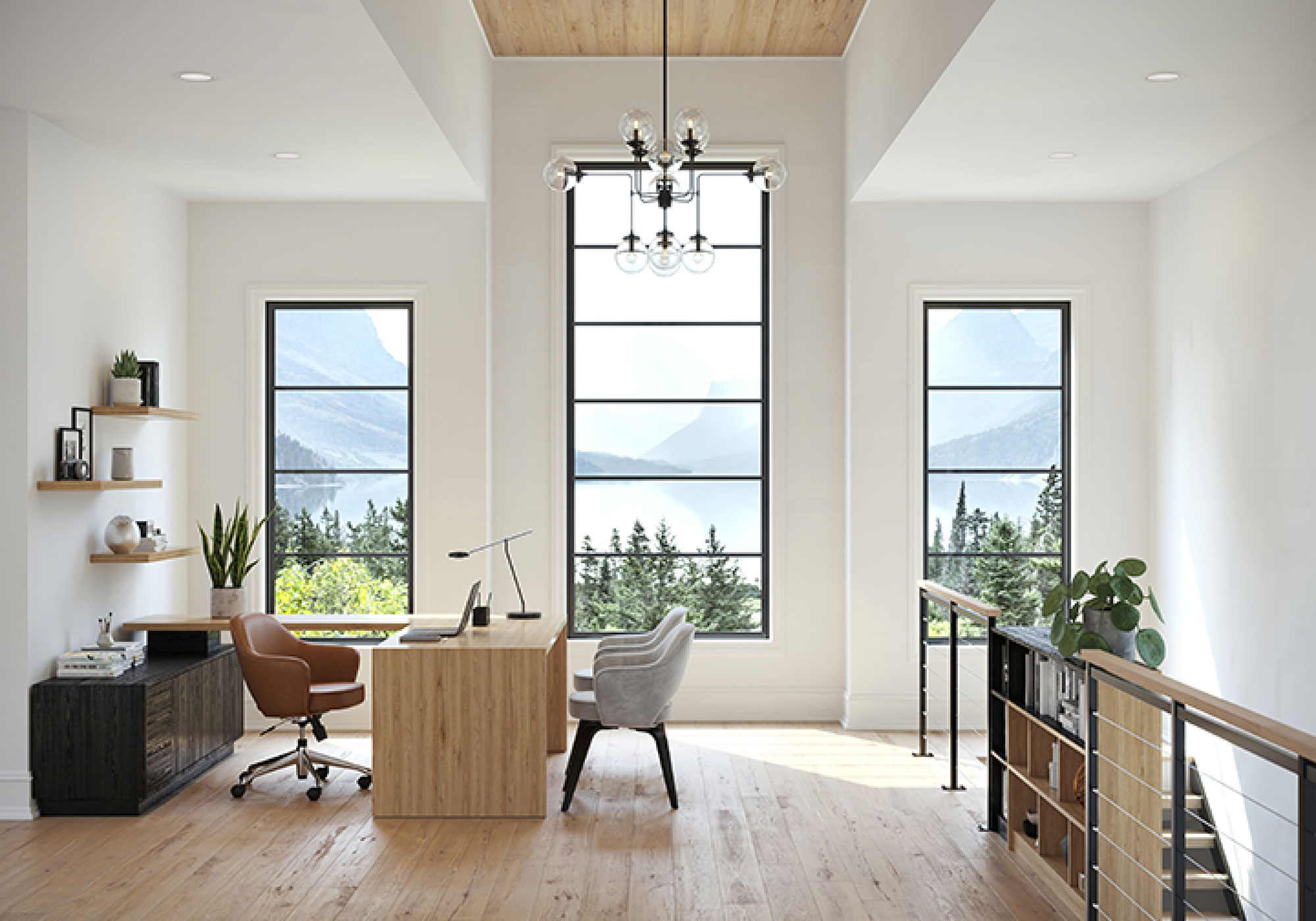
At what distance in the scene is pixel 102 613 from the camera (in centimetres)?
523

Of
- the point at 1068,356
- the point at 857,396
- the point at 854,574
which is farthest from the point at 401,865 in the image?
the point at 1068,356

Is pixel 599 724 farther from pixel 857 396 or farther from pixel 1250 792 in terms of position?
pixel 1250 792

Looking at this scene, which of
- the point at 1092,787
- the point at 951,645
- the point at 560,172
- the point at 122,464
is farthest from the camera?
the point at 122,464

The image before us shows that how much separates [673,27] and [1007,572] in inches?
151

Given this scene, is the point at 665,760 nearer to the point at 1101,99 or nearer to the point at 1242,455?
the point at 1242,455

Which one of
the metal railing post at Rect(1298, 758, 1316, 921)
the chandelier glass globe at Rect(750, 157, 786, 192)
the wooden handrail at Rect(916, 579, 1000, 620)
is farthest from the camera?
the wooden handrail at Rect(916, 579, 1000, 620)

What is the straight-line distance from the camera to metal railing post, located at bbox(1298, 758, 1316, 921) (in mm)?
2141

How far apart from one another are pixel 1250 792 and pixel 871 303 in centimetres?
327

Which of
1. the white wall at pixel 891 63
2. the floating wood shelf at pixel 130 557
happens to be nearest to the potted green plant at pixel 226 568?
the floating wood shelf at pixel 130 557

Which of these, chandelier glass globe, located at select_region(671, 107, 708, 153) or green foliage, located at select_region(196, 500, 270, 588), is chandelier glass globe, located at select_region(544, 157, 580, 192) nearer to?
chandelier glass globe, located at select_region(671, 107, 708, 153)

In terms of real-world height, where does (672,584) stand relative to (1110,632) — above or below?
below

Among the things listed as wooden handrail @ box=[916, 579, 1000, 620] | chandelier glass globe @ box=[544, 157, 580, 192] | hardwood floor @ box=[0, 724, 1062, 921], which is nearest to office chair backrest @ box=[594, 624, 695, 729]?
hardwood floor @ box=[0, 724, 1062, 921]

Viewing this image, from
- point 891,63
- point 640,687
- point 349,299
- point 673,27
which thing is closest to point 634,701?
point 640,687

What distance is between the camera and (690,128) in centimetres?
412
